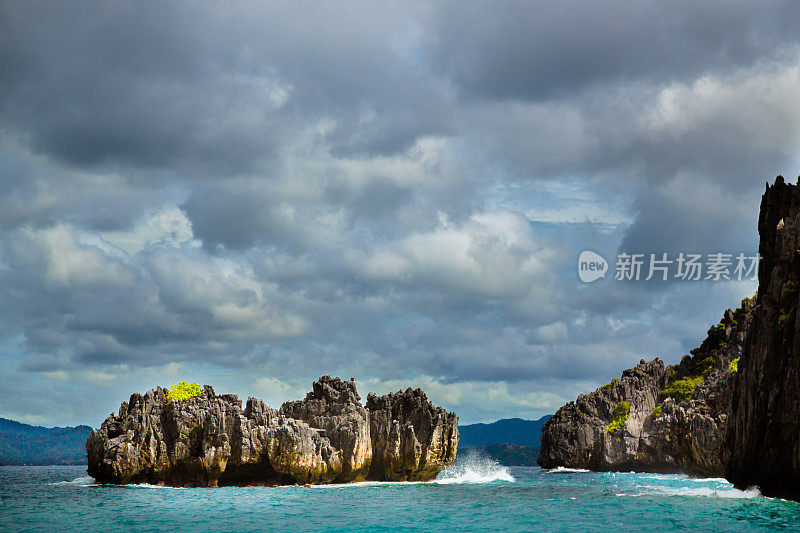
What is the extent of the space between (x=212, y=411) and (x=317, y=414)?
678 inches

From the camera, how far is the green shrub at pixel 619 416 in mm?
162450

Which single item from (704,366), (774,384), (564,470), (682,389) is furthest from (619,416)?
(774,384)

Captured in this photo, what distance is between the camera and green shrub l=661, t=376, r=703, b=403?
5930 inches

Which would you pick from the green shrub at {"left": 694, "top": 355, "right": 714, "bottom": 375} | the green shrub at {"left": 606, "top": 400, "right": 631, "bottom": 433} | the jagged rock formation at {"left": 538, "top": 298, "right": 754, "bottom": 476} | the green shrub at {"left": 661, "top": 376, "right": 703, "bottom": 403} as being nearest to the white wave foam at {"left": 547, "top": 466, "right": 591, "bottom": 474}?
the jagged rock formation at {"left": 538, "top": 298, "right": 754, "bottom": 476}

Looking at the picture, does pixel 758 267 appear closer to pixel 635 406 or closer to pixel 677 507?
pixel 677 507

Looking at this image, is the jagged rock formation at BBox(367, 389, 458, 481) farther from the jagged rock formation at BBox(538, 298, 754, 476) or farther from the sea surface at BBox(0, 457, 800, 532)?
the jagged rock formation at BBox(538, 298, 754, 476)

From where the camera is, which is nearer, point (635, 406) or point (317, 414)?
point (317, 414)

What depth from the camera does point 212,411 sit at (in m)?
74.3

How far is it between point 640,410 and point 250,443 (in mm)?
115494

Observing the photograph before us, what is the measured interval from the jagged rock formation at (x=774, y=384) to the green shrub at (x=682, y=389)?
94.8 metres

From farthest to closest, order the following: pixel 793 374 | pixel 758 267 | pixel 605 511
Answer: pixel 758 267, pixel 605 511, pixel 793 374

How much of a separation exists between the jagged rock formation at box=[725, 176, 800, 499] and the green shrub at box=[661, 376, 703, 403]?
311ft

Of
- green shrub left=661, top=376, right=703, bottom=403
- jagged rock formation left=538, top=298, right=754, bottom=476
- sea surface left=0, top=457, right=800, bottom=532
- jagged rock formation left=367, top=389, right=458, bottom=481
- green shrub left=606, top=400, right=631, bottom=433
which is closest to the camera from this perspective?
sea surface left=0, top=457, right=800, bottom=532

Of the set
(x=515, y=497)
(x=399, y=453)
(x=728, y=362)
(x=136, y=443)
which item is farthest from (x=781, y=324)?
(x=728, y=362)
